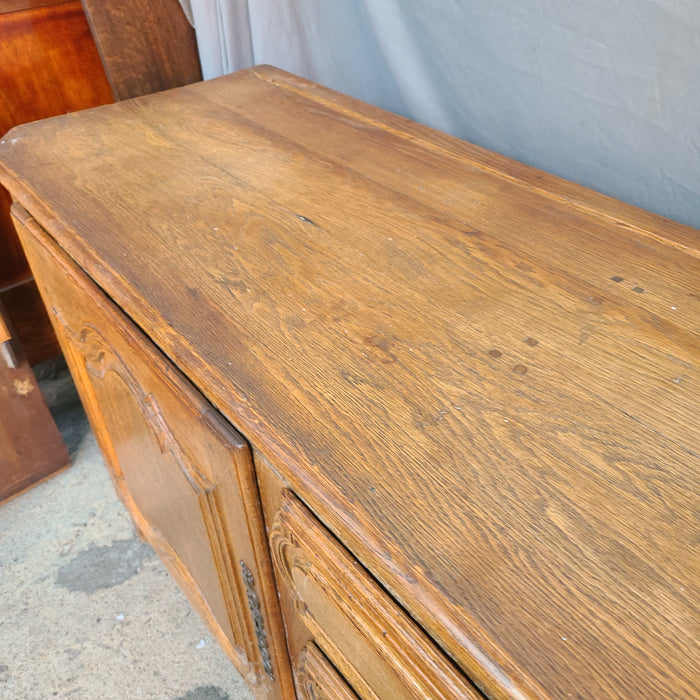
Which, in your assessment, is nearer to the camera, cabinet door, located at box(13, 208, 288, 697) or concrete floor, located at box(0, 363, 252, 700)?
cabinet door, located at box(13, 208, 288, 697)

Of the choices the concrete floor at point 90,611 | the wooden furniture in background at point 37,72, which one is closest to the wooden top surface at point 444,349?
the wooden furniture in background at point 37,72

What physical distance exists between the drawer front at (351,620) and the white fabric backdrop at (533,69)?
0.67m

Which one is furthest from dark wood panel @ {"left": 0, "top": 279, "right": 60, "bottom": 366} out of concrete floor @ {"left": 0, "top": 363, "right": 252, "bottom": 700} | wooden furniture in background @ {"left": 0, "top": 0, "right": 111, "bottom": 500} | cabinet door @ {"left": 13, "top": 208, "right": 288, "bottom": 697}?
cabinet door @ {"left": 13, "top": 208, "right": 288, "bottom": 697}

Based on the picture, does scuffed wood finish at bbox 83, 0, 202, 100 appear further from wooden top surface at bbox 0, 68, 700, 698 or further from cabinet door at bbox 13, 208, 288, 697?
cabinet door at bbox 13, 208, 288, 697

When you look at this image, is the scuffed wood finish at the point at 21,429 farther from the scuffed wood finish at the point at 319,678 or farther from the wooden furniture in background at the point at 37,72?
the scuffed wood finish at the point at 319,678

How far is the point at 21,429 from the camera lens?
136 centimetres

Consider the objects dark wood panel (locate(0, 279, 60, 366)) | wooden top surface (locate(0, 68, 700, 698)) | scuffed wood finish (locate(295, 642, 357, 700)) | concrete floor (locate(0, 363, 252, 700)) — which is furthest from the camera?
dark wood panel (locate(0, 279, 60, 366))

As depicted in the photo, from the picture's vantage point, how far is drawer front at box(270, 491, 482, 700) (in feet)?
1.54

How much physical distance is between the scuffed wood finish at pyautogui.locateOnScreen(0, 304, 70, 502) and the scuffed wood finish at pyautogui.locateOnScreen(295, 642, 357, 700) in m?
0.83

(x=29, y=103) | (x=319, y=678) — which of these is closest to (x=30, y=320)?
(x=29, y=103)

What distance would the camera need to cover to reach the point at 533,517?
0.48 meters

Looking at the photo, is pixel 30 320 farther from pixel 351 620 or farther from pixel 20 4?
pixel 351 620

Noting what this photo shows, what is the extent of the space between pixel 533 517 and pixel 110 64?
109cm

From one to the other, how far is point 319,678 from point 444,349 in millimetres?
364
